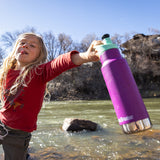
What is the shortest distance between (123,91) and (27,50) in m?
1.10

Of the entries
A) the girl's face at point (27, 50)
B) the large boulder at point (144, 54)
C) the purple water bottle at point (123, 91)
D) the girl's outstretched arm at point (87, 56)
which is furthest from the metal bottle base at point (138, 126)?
the large boulder at point (144, 54)

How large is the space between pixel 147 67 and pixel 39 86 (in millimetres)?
25292

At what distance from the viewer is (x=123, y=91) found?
4.21ft

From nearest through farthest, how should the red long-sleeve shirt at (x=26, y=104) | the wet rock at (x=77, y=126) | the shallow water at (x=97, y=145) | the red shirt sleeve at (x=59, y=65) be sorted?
the red shirt sleeve at (x=59, y=65), the red long-sleeve shirt at (x=26, y=104), the shallow water at (x=97, y=145), the wet rock at (x=77, y=126)

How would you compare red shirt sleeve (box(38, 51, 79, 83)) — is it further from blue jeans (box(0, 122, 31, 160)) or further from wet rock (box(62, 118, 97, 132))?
wet rock (box(62, 118, 97, 132))

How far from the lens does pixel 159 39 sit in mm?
25469

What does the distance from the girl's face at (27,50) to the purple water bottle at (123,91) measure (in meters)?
0.84

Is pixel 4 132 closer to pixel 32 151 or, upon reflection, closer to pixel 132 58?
pixel 32 151

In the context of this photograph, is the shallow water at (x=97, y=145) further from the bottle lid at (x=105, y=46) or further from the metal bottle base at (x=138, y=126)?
the bottle lid at (x=105, y=46)

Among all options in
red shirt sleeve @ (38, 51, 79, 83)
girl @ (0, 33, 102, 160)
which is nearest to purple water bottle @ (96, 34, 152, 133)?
red shirt sleeve @ (38, 51, 79, 83)

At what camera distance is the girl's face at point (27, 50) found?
182 centimetres

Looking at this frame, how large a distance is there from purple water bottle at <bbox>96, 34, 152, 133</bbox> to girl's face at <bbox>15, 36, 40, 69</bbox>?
0.84m

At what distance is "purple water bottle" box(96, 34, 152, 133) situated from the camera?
126 cm

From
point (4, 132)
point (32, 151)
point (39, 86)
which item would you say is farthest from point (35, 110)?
point (32, 151)
